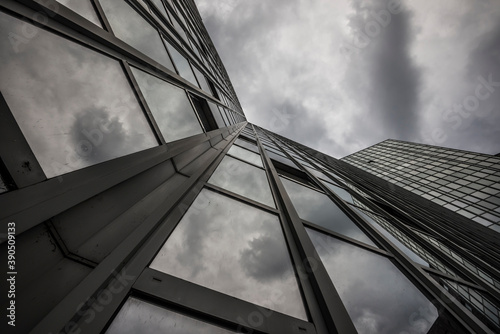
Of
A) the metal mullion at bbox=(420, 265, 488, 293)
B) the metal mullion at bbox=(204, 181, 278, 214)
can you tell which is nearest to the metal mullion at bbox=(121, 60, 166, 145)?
the metal mullion at bbox=(204, 181, 278, 214)

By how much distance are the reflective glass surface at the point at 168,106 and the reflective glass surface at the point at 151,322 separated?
6.29ft

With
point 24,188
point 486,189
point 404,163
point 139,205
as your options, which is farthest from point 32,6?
point 404,163

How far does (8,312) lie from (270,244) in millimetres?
1767

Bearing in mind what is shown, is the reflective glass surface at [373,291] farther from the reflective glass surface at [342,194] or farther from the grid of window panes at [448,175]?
the grid of window panes at [448,175]

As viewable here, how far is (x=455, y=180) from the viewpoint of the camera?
29547 millimetres

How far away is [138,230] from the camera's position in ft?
5.10

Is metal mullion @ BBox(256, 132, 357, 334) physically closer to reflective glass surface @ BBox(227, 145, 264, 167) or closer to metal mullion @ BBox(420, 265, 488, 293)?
metal mullion @ BBox(420, 265, 488, 293)

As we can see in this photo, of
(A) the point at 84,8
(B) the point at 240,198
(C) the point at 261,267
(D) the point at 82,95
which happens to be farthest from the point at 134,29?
(C) the point at 261,267

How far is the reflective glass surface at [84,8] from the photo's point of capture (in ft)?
6.47

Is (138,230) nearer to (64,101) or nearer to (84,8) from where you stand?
(64,101)

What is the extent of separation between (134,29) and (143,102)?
143cm

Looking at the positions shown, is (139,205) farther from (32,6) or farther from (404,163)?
(404,163)

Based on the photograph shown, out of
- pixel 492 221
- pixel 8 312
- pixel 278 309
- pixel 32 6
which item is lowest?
pixel 492 221

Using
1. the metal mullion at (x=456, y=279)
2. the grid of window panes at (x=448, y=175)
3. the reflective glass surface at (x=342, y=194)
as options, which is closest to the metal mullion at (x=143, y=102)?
the metal mullion at (x=456, y=279)
